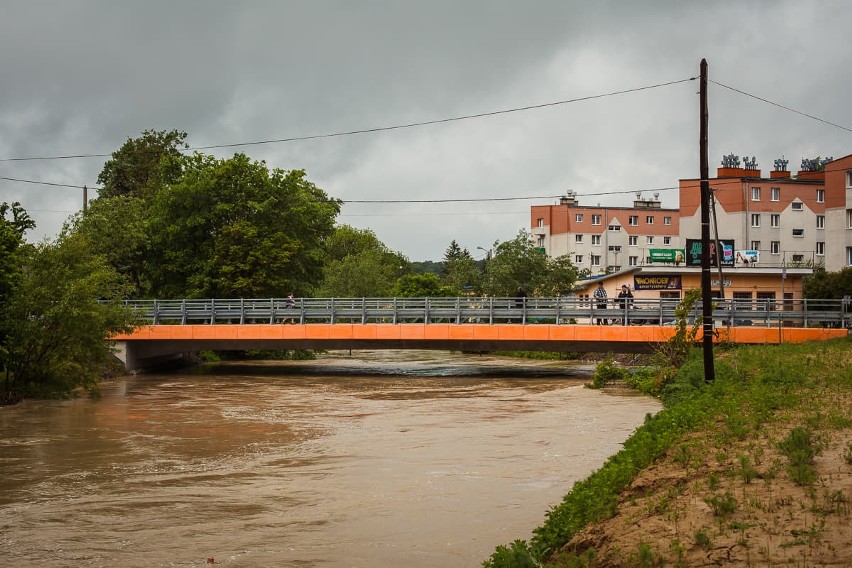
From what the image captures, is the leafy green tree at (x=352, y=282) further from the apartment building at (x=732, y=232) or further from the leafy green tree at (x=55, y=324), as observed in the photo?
the leafy green tree at (x=55, y=324)

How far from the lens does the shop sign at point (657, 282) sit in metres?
53.3

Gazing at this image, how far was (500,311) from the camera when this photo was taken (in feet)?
125

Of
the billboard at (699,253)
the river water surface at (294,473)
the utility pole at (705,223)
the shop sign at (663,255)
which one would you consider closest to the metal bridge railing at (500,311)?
the river water surface at (294,473)

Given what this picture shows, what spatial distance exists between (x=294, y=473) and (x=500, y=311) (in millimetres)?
23160

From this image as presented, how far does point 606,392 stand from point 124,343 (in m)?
23.5

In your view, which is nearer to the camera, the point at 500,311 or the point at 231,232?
the point at 500,311

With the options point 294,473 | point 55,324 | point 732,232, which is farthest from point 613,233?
point 294,473

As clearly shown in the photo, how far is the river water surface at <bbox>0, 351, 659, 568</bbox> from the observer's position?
35.0 feet

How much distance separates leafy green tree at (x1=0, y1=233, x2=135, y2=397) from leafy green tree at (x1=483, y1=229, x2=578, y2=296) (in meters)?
37.9

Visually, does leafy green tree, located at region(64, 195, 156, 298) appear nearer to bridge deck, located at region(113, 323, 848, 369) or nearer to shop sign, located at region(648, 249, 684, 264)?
bridge deck, located at region(113, 323, 848, 369)

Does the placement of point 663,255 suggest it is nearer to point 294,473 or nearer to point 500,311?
point 500,311

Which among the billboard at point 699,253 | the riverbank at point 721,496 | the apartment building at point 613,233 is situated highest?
the apartment building at point 613,233

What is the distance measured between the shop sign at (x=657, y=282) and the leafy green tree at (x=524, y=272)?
11761mm

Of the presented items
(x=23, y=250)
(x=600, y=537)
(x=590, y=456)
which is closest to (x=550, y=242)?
(x=23, y=250)
